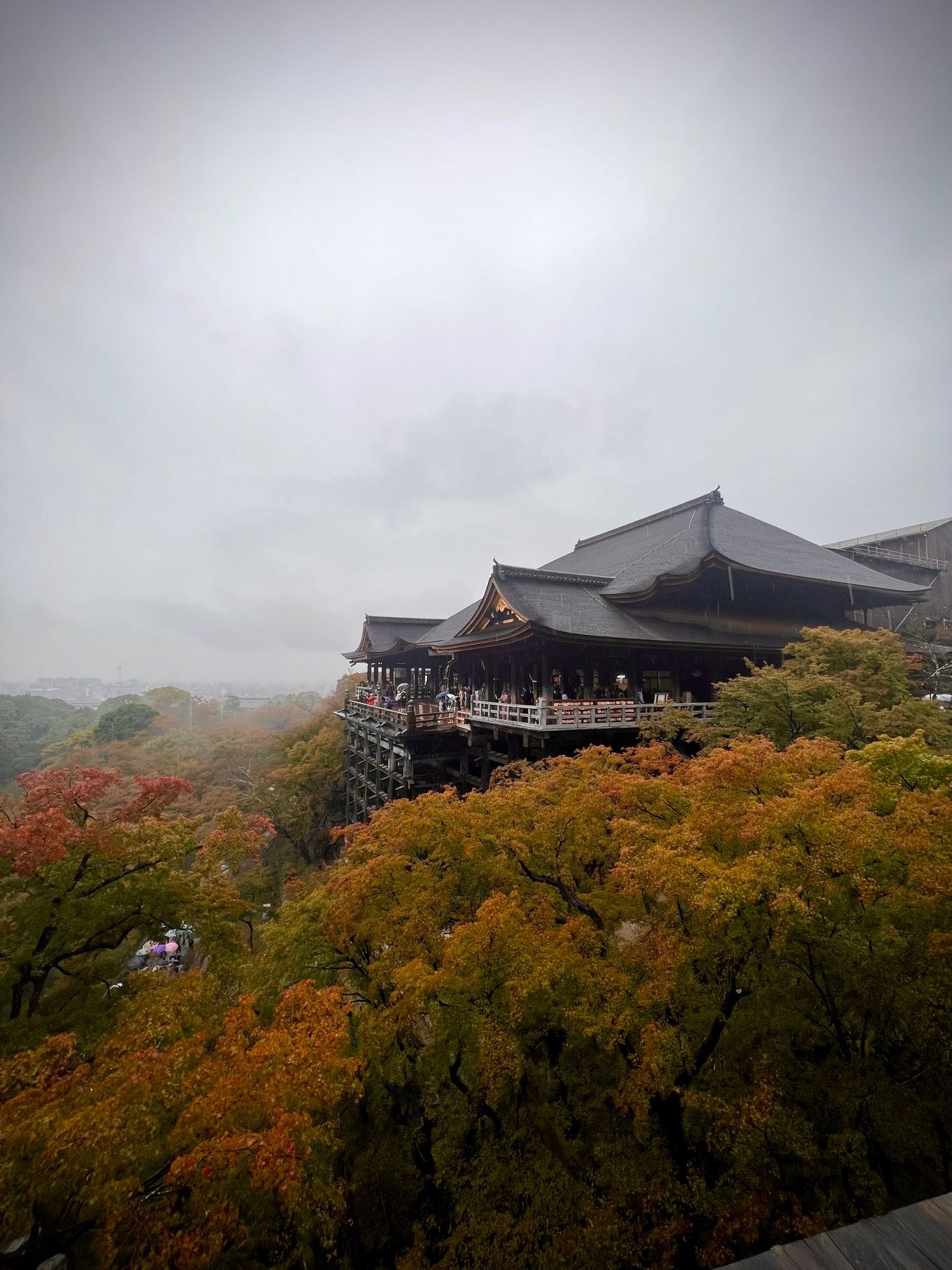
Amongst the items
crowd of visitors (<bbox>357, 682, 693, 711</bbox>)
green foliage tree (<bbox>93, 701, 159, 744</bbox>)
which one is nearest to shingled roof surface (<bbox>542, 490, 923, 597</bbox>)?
crowd of visitors (<bbox>357, 682, 693, 711</bbox>)

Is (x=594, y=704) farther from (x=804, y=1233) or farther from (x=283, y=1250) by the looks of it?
(x=283, y=1250)

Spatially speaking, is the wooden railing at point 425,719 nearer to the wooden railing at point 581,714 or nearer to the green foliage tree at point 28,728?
the wooden railing at point 581,714

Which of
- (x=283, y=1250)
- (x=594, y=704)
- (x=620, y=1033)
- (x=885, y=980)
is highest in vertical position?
(x=594, y=704)

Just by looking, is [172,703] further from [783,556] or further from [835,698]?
[835,698]

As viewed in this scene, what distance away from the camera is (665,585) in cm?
1927

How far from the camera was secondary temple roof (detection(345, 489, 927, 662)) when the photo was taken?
1714cm

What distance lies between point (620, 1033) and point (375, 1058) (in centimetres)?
298

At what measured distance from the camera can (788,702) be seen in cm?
1268

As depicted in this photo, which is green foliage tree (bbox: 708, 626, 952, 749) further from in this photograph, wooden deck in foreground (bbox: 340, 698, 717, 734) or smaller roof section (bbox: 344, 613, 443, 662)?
smaller roof section (bbox: 344, 613, 443, 662)

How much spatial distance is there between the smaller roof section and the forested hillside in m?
21.9

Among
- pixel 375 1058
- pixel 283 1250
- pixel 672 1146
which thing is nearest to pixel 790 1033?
pixel 672 1146

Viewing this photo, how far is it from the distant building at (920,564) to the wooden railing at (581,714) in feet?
89.7

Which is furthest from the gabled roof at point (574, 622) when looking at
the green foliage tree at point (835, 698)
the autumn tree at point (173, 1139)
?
the autumn tree at point (173, 1139)

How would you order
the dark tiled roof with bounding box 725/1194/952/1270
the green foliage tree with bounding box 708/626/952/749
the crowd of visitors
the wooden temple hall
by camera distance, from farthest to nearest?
1. the crowd of visitors
2. the wooden temple hall
3. the green foliage tree with bounding box 708/626/952/749
4. the dark tiled roof with bounding box 725/1194/952/1270
